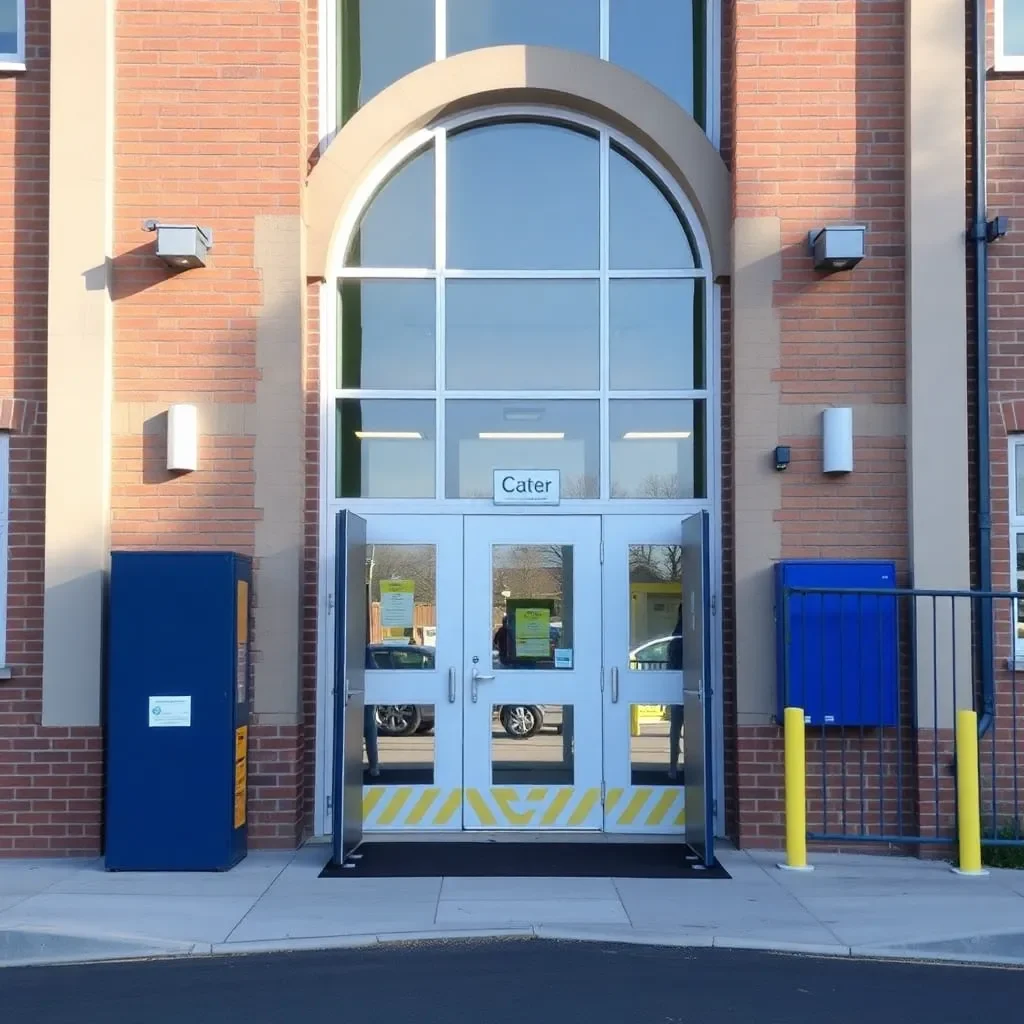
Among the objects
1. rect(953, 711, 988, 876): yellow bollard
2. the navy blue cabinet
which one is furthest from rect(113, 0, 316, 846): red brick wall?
rect(953, 711, 988, 876): yellow bollard

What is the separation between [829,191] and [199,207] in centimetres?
464

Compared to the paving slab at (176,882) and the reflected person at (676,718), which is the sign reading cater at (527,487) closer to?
the reflected person at (676,718)

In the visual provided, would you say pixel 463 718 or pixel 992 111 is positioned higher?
pixel 992 111

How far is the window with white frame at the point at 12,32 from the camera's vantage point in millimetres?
10750

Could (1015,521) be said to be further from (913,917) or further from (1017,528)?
(913,917)

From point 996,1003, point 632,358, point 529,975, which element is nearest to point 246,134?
point 632,358

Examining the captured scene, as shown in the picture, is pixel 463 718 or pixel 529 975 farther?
pixel 463 718

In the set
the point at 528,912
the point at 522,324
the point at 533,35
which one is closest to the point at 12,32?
Answer: the point at 533,35

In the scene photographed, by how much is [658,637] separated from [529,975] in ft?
13.5

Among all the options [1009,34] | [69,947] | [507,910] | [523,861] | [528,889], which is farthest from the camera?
[1009,34]

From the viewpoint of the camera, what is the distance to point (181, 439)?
1037 centimetres

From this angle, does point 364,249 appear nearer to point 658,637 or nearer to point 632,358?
point 632,358

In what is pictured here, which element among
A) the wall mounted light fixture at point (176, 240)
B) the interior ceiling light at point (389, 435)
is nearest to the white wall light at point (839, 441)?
the interior ceiling light at point (389, 435)

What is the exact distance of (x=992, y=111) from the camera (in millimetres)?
10703
